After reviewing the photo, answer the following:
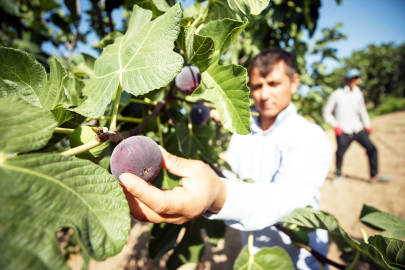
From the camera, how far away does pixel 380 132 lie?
34.3 ft

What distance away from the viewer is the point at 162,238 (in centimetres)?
125

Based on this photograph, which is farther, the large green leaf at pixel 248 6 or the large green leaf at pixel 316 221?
the large green leaf at pixel 316 221

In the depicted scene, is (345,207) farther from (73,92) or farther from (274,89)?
(73,92)

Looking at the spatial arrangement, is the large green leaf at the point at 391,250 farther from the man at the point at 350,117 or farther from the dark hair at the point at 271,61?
the man at the point at 350,117

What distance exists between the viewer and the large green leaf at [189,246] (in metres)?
1.37

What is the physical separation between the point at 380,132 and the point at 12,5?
46.0ft

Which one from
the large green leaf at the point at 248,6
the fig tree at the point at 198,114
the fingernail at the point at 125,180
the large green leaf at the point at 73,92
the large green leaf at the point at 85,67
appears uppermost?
the large green leaf at the point at 248,6

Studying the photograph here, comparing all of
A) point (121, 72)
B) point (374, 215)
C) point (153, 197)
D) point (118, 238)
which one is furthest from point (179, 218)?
point (374, 215)

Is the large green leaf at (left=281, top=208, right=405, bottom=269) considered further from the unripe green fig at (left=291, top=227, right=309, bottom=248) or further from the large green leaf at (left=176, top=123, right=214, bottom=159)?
the large green leaf at (left=176, top=123, right=214, bottom=159)

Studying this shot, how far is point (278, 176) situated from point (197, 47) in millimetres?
855

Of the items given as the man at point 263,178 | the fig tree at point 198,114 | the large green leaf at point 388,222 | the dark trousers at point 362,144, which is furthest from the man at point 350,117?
the fig tree at point 198,114

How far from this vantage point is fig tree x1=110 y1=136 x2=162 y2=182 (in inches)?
24.9

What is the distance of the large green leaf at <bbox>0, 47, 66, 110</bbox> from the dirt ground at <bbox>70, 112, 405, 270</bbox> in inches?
86.7

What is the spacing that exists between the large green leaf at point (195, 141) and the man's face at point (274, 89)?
0.58 meters
